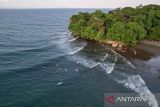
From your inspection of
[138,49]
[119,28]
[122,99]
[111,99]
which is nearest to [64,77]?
[111,99]

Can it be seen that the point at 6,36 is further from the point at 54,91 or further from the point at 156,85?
the point at 156,85

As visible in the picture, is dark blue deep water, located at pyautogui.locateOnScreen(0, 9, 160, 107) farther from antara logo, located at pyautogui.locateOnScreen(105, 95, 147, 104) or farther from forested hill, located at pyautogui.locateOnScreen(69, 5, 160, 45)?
forested hill, located at pyautogui.locateOnScreen(69, 5, 160, 45)

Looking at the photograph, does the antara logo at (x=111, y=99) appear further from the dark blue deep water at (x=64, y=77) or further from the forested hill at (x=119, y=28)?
the forested hill at (x=119, y=28)

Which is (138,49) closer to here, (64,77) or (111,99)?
(64,77)

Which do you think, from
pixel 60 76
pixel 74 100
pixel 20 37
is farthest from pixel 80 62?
pixel 20 37

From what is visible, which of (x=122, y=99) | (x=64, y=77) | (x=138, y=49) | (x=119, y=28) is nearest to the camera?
(x=122, y=99)

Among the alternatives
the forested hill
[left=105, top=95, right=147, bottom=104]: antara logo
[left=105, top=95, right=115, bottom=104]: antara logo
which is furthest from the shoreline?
[left=105, top=95, right=115, bottom=104]: antara logo

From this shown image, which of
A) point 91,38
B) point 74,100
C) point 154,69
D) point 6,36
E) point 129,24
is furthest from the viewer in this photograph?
point 6,36

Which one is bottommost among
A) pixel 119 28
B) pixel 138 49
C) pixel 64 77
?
pixel 64 77

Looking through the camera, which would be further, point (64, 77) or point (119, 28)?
point (119, 28)

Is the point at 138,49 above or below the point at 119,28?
below

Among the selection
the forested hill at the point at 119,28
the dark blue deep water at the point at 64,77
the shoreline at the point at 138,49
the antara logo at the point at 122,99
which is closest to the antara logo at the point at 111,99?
the antara logo at the point at 122,99
